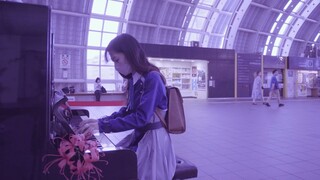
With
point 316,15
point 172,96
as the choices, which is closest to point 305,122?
point 172,96

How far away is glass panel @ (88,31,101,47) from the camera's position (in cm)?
1509

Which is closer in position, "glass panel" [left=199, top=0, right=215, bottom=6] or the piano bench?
the piano bench

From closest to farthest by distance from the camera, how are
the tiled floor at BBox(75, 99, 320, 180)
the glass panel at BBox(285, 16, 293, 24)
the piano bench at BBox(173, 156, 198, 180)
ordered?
the piano bench at BBox(173, 156, 198, 180) → the tiled floor at BBox(75, 99, 320, 180) → the glass panel at BBox(285, 16, 293, 24)

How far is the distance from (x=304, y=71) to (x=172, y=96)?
20.3 metres

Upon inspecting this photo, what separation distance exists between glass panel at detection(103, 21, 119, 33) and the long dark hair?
14.2 meters

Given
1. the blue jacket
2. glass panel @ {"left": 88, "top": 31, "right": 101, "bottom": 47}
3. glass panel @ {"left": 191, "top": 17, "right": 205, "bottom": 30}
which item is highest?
glass panel @ {"left": 191, "top": 17, "right": 205, "bottom": 30}

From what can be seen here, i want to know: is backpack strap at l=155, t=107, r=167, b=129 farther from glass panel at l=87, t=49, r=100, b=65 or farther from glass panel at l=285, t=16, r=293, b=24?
glass panel at l=285, t=16, r=293, b=24

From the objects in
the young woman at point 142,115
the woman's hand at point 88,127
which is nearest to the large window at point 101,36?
the young woman at point 142,115

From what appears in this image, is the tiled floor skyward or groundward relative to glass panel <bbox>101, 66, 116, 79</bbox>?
groundward

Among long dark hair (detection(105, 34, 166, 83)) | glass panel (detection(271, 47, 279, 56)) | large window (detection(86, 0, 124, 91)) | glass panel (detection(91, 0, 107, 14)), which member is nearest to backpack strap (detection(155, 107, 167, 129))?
long dark hair (detection(105, 34, 166, 83))

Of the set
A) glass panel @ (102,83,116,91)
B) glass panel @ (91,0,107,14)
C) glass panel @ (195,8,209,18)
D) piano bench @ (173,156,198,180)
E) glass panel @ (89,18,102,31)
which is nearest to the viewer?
piano bench @ (173,156,198,180)

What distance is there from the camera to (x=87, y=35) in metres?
14.9

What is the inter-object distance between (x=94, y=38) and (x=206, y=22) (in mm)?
6842

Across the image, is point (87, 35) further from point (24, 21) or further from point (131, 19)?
point (24, 21)
